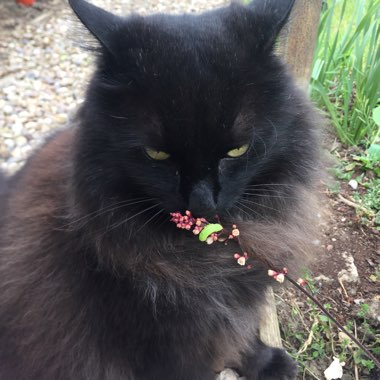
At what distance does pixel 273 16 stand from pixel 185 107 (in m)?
0.30

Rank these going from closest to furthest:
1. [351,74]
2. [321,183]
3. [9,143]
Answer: [321,183]
[351,74]
[9,143]

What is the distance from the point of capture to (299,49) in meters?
1.82

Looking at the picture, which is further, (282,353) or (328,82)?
(328,82)

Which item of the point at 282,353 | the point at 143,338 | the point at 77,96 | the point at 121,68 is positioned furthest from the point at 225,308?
the point at 77,96

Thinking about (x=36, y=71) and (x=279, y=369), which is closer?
(x=279, y=369)

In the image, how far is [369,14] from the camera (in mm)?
1970

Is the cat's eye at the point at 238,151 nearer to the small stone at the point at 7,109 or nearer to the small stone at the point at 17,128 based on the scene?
the small stone at the point at 17,128

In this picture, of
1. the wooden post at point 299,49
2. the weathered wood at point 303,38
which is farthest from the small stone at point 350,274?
the weathered wood at point 303,38

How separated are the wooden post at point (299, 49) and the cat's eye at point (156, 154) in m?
0.81

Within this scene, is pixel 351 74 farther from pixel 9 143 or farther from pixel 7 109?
pixel 7 109

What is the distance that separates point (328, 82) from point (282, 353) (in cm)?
152

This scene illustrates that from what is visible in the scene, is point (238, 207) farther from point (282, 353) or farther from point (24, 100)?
point (24, 100)

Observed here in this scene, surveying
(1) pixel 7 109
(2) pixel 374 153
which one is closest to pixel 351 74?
(2) pixel 374 153

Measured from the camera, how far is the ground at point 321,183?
65.2 inches
